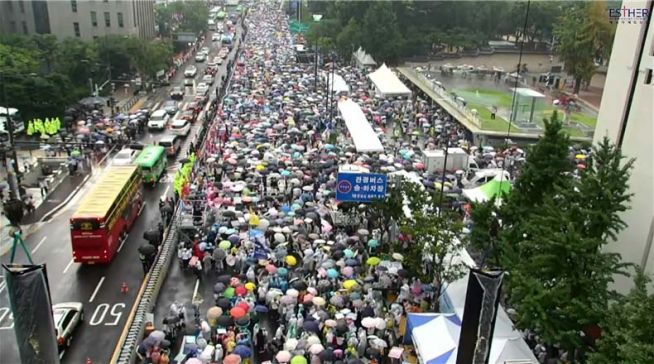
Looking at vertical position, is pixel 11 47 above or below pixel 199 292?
above

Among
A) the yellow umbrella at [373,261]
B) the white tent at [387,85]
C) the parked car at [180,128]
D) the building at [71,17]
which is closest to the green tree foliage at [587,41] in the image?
the white tent at [387,85]

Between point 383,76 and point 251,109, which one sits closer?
point 251,109

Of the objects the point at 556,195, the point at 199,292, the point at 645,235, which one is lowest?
the point at 199,292

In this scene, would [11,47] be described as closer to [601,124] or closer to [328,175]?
[328,175]

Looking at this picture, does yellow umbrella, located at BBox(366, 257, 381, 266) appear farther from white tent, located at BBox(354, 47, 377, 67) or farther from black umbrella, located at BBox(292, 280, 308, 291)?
white tent, located at BBox(354, 47, 377, 67)

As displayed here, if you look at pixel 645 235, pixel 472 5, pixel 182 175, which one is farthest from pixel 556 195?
pixel 472 5

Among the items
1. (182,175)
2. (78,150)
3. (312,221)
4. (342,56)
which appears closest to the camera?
(312,221)

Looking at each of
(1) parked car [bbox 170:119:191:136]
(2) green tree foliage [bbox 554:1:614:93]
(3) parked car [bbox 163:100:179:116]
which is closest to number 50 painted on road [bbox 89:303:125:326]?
(1) parked car [bbox 170:119:191:136]
